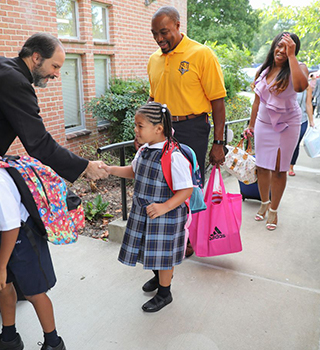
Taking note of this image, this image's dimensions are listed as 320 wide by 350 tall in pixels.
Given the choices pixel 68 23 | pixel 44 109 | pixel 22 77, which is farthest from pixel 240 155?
pixel 68 23

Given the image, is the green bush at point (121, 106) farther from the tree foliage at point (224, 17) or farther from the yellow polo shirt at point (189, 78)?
the tree foliage at point (224, 17)

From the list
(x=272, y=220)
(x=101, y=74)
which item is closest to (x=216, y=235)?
(x=272, y=220)

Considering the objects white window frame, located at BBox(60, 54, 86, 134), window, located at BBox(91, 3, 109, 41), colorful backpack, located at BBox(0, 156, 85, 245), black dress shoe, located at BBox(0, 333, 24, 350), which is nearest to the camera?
colorful backpack, located at BBox(0, 156, 85, 245)

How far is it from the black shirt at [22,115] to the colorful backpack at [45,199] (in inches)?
4.7

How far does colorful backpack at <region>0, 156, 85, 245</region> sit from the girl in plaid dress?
0.50 m

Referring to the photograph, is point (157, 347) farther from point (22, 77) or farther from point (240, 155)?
point (240, 155)

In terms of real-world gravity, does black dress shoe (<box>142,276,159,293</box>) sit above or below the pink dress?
below

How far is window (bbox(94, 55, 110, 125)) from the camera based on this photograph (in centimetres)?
713

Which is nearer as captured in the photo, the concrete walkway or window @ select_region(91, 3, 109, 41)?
the concrete walkway

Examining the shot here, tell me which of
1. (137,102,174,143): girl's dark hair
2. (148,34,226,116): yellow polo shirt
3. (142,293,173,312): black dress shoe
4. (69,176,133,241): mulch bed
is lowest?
(69,176,133,241): mulch bed

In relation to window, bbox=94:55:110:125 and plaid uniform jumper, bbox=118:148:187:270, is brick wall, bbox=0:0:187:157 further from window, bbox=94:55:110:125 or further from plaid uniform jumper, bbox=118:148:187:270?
plaid uniform jumper, bbox=118:148:187:270

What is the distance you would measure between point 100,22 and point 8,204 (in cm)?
638

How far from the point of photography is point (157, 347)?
2121 millimetres

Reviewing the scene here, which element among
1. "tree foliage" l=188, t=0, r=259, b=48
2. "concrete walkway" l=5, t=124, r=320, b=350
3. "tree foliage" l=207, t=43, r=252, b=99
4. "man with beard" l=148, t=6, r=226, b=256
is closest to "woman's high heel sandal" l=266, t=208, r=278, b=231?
"concrete walkway" l=5, t=124, r=320, b=350
